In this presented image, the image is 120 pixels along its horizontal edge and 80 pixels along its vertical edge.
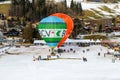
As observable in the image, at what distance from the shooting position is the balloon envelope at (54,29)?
57.2 m

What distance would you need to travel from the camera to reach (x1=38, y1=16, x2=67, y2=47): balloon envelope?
2254 inches

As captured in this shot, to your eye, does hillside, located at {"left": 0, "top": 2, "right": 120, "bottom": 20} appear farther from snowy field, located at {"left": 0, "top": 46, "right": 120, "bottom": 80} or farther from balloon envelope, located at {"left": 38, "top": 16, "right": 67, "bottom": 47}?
snowy field, located at {"left": 0, "top": 46, "right": 120, "bottom": 80}

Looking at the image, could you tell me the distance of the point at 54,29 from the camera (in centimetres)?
5750

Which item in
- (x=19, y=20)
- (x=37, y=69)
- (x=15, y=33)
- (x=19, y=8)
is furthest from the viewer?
(x=19, y=8)

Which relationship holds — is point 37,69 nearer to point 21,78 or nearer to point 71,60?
point 21,78

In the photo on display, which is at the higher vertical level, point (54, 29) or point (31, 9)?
point (54, 29)

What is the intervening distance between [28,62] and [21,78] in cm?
1262

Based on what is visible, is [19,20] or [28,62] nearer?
[28,62]

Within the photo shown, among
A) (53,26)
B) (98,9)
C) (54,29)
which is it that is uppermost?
(53,26)

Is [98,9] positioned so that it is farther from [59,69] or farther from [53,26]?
[59,69]

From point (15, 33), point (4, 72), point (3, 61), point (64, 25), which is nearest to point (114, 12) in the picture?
point (15, 33)

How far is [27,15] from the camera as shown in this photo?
108 meters

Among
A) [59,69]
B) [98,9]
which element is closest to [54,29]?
[59,69]

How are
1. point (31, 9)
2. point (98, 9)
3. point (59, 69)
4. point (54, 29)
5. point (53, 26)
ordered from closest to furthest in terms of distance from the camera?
1. point (59, 69)
2. point (53, 26)
3. point (54, 29)
4. point (31, 9)
5. point (98, 9)
